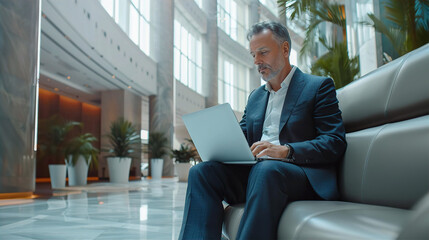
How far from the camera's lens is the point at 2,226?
362 cm

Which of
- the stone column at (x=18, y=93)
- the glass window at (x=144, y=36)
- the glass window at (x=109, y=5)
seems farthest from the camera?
the glass window at (x=144, y=36)

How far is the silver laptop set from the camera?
1.78m

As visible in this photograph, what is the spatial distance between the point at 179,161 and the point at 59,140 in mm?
6116

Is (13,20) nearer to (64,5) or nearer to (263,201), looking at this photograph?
(64,5)

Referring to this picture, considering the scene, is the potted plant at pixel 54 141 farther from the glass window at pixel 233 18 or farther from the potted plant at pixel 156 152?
the glass window at pixel 233 18

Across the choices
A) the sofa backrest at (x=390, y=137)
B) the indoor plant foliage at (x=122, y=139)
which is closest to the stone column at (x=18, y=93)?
the indoor plant foliage at (x=122, y=139)

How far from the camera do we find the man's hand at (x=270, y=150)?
1780mm

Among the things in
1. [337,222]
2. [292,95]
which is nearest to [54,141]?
[292,95]

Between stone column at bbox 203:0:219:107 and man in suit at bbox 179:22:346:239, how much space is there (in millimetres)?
22428

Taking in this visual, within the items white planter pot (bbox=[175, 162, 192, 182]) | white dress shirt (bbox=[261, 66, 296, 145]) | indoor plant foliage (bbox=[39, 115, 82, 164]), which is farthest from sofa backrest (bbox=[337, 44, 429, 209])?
white planter pot (bbox=[175, 162, 192, 182])

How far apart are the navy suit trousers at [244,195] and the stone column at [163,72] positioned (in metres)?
16.8

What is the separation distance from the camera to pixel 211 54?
24750mm

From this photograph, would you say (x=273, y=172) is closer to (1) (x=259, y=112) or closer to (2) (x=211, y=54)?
(1) (x=259, y=112)

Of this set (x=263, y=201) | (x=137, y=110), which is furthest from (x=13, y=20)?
(x=137, y=110)
